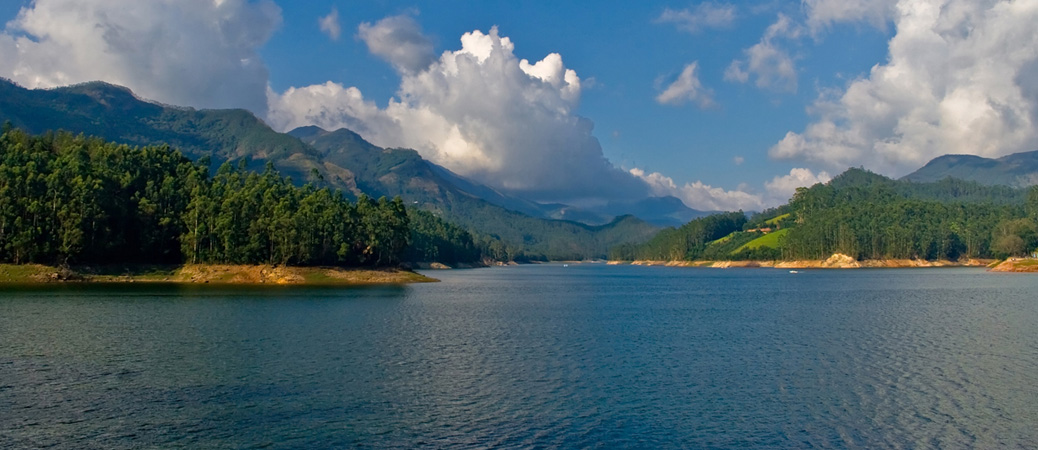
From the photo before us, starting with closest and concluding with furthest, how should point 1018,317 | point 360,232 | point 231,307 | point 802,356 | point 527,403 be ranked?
point 527,403 < point 802,356 < point 1018,317 < point 231,307 < point 360,232

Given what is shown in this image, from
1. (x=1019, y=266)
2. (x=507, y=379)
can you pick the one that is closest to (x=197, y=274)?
(x=507, y=379)

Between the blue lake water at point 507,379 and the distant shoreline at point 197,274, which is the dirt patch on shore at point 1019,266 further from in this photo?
the distant shoreline at point 197,274

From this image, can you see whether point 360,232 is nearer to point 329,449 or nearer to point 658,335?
point 658,335

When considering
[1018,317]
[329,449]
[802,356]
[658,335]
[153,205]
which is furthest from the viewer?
[153,205]

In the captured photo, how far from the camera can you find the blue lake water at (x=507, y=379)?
87.2 feet

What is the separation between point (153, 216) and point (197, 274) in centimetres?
1426

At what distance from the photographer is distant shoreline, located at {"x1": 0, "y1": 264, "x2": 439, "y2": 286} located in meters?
105

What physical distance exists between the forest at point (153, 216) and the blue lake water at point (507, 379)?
→ 45949 mm

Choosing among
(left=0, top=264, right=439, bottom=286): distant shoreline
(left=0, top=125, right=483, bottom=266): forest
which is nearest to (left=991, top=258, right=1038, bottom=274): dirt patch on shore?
(left=0, top=125, right=483, bottom=266): forest

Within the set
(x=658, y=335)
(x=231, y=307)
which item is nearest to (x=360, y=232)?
(x=231, y=307)

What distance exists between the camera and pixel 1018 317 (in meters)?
64.9

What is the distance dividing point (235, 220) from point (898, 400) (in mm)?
111809

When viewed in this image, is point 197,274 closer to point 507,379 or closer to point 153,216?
point 153,216

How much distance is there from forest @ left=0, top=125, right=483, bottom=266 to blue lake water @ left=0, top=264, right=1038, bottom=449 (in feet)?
151
